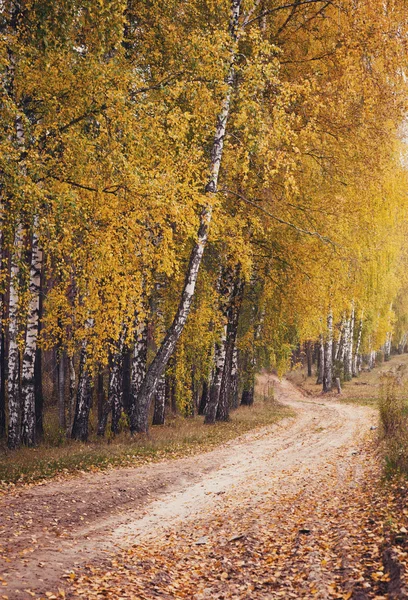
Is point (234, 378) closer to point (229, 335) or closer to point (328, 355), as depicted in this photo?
point (229, 335)

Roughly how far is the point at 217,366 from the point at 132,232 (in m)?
9.98

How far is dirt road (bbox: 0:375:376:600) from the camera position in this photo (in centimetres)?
674

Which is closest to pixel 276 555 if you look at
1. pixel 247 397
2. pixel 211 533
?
pixel 211 533

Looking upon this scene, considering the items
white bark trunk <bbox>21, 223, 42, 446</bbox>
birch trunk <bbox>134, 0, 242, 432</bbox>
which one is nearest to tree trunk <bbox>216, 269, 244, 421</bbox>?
birch trunk <bbox>134, 0, 242, 432</bbox>

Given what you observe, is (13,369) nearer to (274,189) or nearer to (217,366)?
(217,366)

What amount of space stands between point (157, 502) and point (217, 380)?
9764mm

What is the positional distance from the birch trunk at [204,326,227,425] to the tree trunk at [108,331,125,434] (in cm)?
338

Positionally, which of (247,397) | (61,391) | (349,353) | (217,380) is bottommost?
(247,397)

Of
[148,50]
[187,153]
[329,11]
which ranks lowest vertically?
[187,153]

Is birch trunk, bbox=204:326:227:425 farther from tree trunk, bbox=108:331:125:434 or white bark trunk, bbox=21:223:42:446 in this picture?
white bark trunk, bbox=21:223:42:446

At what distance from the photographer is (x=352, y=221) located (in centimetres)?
1719

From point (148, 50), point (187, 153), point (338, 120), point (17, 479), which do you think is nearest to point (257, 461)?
point (17, 479)

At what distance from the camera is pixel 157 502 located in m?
10.0

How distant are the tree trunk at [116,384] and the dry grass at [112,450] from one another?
0.93m
